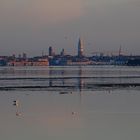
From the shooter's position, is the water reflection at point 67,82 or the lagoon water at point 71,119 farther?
the water reflection at point 67,82

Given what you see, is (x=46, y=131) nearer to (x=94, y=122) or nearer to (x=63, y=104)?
(x=94, y=122)

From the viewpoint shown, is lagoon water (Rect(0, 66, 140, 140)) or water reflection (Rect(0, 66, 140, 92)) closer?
lagoon water (Rect(0, 66, 140, 140))

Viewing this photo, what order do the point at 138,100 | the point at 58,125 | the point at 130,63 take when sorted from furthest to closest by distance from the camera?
the point at 130,63
the point at 138,100
the point at 58,125

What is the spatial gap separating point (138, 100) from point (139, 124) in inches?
410

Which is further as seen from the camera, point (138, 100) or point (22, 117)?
point (138, 100)

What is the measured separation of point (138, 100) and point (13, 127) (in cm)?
1206

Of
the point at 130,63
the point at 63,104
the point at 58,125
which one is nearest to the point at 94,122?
the point at 58,125

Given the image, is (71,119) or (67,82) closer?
(71,119)

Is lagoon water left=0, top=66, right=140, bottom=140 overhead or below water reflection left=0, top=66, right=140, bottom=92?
overhead

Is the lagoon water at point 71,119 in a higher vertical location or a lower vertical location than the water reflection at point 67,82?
higher

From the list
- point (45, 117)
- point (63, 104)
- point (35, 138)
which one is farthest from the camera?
point (63, 104)

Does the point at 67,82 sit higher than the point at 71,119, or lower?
lower

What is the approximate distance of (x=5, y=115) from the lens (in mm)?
24328

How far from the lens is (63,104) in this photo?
29125 millimetres
